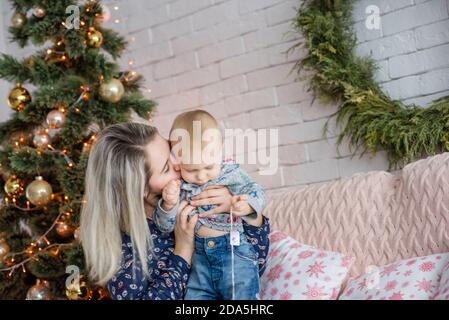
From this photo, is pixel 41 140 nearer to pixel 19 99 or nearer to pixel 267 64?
pixel 19 99

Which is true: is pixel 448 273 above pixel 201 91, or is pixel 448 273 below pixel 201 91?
below

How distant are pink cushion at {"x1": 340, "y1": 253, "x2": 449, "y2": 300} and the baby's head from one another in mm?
504

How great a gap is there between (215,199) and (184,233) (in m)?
0.13

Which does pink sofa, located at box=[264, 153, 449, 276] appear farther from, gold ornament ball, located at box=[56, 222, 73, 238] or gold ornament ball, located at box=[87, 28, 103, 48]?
gold ornament ball, located at box=[87, 28, 103, 48]

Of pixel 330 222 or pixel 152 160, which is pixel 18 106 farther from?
pixel 330 222

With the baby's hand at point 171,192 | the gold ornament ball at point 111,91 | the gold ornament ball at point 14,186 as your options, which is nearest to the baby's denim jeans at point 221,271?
the baby's hand at point 171,192

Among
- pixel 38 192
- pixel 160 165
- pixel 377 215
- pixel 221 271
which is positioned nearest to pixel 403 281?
pixel 377 215

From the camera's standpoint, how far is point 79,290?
2.15 metres

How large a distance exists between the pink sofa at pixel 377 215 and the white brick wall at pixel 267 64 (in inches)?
12.4

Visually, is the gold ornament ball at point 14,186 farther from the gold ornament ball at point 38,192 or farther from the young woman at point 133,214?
the young woman at point 133,214

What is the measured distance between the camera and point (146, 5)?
2.85 meters

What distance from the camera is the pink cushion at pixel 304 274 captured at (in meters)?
1.72
